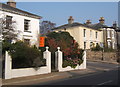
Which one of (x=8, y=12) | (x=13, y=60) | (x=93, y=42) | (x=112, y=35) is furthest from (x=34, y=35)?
(x=112, y=35)

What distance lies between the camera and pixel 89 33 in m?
43.0

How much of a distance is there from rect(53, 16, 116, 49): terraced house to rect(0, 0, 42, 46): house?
1463 cm

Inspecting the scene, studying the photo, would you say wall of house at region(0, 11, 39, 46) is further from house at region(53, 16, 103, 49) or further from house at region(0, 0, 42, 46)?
house at region(53, 16, 103, 49)

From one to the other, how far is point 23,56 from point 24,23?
501 inches

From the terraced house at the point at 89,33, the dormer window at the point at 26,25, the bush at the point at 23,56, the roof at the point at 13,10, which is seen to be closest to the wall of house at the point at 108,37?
the terraced house at the point at 89,33

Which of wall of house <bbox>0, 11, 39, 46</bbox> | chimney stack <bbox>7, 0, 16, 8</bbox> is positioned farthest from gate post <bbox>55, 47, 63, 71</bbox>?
chimney stack <bbox>7, 0, 16, 8</bbox>

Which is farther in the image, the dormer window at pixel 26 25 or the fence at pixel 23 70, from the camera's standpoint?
the dormer window at pixel 26 25

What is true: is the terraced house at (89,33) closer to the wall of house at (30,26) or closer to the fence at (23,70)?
the wall of house at (30,26)

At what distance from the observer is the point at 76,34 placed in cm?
4116

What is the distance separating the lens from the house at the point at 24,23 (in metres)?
24.8

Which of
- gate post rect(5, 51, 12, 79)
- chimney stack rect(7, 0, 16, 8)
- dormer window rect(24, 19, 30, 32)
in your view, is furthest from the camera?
chimney stack rect(7, 0, 16, 8)

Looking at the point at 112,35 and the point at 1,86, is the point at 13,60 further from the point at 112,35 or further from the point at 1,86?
the point at 112,35

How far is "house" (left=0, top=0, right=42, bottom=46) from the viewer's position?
24766mm

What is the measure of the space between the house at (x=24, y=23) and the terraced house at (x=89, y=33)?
1463 cm
